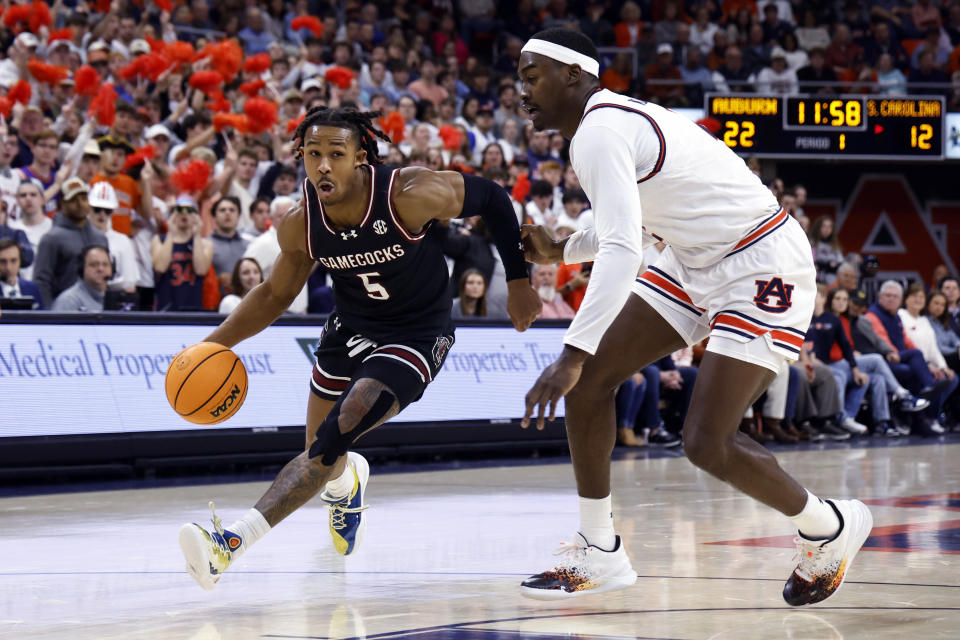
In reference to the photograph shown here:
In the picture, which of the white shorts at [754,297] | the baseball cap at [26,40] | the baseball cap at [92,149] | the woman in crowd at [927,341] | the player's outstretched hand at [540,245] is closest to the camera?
the white shorts at [754,297]

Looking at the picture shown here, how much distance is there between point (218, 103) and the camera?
1391 cm

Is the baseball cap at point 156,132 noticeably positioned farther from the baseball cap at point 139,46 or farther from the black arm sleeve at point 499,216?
the black arm sleeve at point 499,216

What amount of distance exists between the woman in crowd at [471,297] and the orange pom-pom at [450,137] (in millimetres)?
3027

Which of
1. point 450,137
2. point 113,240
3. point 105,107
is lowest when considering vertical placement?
point 450,137

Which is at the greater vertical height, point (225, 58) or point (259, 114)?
point (225, 58)

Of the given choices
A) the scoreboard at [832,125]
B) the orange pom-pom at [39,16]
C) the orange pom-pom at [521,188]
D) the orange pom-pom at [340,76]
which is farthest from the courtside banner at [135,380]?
the scoreboard at [832,125]

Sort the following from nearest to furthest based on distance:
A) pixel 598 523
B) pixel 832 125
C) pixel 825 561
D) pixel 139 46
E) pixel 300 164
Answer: pixel 825 561 → pixel 598 523 → pixel 139 46 → pixel 300 164 → pixel 832 125

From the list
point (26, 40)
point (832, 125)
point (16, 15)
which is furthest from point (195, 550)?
point (832, 125)

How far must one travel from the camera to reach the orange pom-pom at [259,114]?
1309 cm

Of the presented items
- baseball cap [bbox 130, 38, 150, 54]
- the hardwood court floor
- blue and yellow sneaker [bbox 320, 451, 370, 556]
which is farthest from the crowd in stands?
the hardwood court floor

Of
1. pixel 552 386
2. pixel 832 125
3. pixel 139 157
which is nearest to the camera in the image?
pixel 552 386

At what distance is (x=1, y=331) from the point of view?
9.25m

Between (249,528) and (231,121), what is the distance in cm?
874

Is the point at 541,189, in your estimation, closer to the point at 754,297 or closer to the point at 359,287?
the point at 359,287
